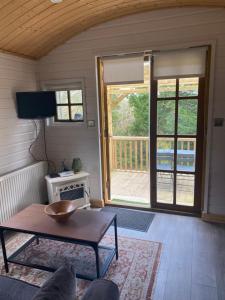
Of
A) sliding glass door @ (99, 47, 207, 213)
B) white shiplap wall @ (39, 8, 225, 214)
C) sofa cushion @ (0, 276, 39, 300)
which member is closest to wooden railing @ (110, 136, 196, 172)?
→ sliding glass door @ (99, 47, 207, 213)

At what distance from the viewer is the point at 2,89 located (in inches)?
121

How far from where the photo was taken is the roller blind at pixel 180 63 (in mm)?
2916

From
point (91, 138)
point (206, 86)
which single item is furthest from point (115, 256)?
point (206, 86)

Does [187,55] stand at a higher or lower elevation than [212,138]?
higher

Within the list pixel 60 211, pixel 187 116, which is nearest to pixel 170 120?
pixel 187 116

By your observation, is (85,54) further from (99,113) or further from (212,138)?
(212,138)

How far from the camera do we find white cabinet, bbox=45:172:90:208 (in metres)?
3.34

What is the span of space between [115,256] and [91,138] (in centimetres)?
172

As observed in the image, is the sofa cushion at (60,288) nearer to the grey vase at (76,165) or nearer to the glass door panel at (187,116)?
the grey vase at (76,165)

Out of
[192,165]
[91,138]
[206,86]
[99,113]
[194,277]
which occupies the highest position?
[206,86]

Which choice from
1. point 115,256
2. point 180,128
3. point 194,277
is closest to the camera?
point 194,277

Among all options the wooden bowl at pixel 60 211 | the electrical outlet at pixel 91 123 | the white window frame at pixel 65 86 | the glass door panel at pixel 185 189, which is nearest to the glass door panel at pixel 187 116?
the glass door panel at pixel 185 189

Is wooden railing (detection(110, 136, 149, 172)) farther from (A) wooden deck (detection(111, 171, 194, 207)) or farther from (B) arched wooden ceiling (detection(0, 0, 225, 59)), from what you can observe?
(B) arched wooden ceiling (detection(0, 0, 225, 59))

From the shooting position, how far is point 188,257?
250 centimetres
